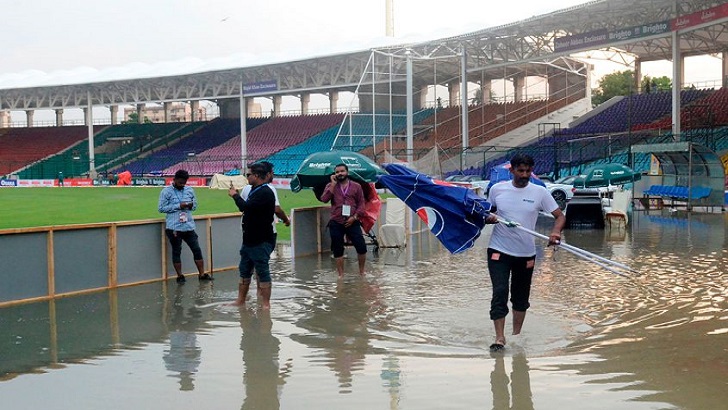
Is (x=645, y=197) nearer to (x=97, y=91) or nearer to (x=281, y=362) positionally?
Result: (x=281, y=362)

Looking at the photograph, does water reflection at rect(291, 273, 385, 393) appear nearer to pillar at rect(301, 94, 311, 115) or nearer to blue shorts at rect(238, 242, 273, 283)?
blue shorts at rect(238, 242, 273, 283)

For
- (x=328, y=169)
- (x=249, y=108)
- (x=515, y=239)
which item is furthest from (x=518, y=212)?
(x=249, y=108)

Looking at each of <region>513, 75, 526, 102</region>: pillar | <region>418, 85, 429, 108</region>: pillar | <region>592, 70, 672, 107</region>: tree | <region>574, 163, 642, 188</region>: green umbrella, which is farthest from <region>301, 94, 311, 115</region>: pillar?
<region>574, 163, 642, 188</region>: green umbrella

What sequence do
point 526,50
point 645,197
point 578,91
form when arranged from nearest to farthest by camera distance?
1. point 645,197
2. point 526,50
3. point 578,91

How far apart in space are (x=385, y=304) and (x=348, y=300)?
56cm

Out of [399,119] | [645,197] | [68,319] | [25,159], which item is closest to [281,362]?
[68,319]

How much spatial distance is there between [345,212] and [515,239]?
16.7 feet

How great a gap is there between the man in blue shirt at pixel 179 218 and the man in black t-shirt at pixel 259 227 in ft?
7.93

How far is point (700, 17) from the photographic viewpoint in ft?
107

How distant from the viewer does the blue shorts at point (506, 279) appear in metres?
7.24

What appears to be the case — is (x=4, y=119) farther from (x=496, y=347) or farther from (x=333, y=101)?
(x=496, y=347)

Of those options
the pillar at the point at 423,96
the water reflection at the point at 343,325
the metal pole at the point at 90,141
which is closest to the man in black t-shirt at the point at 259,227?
the water reflection at the point at 343,325

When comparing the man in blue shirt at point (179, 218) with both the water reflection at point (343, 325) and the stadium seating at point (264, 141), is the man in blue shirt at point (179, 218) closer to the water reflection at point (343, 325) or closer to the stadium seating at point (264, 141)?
the water reflection at point (343, 325)

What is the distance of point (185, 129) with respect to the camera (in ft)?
253
